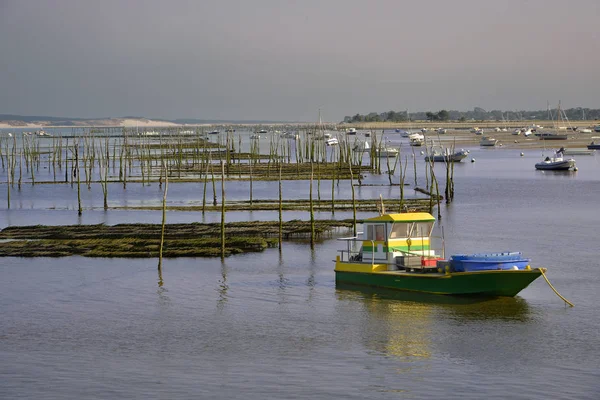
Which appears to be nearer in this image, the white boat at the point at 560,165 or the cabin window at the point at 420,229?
the cabin window at the point at 420,229

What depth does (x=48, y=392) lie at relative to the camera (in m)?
20.3

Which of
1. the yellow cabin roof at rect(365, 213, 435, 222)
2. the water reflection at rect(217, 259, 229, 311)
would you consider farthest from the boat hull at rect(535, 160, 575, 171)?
the yellow cabin roof at rect(365, 213, 435, 222)

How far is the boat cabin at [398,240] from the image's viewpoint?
30422 millimetres

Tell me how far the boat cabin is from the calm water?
122 centimetres

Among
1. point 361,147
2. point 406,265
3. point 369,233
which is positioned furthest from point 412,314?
point 361,147

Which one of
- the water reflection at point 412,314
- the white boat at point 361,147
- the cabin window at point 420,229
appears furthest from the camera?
the white boat at point 361,147

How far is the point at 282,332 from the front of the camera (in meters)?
25.5

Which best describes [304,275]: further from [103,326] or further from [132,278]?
[103,326]

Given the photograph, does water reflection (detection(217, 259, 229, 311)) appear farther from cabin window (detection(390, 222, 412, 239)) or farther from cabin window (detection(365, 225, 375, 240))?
cabin window (detection(390, 222, 412, 239))

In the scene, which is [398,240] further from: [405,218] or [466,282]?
[466,282]

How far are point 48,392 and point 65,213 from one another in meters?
39.4

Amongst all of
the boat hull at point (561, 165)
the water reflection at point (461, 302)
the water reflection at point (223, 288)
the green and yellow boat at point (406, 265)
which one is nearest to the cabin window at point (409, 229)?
the green and yellow boat at point (406, 265)

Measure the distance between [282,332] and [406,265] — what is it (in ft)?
21.4

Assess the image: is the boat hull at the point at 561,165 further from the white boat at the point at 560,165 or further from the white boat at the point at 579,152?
the white boat at the point at 579,152
